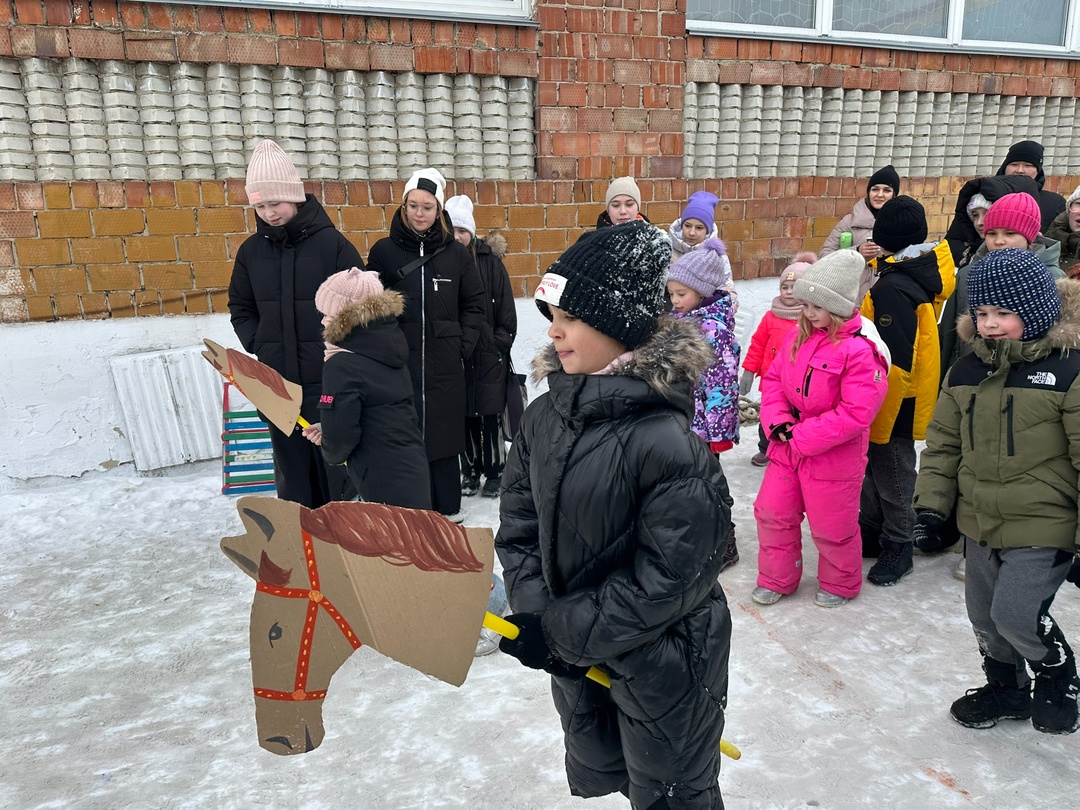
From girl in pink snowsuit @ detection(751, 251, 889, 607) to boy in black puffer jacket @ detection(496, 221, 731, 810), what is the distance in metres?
1.58

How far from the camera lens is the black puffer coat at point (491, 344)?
15.0ft

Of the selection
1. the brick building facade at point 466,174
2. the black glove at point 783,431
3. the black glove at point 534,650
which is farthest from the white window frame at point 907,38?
the black glove at point 534,650

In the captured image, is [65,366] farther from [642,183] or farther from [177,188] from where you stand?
[642,183]

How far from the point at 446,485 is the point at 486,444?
515mm

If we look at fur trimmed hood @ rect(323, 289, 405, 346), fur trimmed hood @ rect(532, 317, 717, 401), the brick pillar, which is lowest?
fur trimmed hood @ rect(323, 289, 405, 346)

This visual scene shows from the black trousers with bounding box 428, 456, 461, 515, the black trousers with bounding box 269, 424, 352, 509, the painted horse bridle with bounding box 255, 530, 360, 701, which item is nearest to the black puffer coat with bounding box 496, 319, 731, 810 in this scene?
the painted horse bridle with bounding box 255, 530, 360, 701

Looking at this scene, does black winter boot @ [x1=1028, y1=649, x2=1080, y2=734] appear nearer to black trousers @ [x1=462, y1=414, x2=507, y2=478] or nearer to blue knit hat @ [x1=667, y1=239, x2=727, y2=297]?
blue knit hat @ [x1=667, y1=239, x2=727, y2=297]

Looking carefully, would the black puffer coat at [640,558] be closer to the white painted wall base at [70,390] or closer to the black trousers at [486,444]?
the black trousers at [486,444]

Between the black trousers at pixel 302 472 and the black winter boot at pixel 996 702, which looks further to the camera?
the black trousers at pixel 302 472

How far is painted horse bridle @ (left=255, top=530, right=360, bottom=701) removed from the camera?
157 cm

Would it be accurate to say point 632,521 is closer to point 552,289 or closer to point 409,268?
point 552,289

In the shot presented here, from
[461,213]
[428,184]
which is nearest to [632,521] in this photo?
[428,184]

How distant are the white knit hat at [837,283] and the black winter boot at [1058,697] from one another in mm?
1429

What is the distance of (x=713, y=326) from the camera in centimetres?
358
